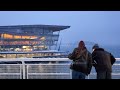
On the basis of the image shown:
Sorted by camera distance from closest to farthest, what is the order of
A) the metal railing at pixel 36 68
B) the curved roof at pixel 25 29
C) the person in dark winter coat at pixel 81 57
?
the person in dark winter coat at pixel 81 57, the curved roof at pixel 25 29, the metal railing at pixel 36 68

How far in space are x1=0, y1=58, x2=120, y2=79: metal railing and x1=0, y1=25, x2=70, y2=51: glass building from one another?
32 centimetres

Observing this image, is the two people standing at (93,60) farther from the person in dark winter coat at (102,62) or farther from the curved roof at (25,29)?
the curved roof at (25,29)

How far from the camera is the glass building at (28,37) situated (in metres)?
5.91

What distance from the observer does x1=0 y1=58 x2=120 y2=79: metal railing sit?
6.38 meters

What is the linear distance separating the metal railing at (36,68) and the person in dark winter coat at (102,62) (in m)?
0.77

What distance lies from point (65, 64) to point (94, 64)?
802 millimetres

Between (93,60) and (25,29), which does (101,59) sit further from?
(25,29)

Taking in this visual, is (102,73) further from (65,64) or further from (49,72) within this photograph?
(49,72)

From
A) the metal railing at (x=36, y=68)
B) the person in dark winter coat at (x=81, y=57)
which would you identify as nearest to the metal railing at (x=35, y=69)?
the metal railing at (x=36, y=68)

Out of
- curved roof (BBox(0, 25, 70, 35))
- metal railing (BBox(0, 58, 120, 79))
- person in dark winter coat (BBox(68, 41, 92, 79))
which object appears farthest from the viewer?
metal railing (BBox(0, 58, 120, 79))

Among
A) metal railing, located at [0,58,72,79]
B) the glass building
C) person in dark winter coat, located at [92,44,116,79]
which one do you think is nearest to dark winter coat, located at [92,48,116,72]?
person in dark winter coat, located at [92,44,116,79]

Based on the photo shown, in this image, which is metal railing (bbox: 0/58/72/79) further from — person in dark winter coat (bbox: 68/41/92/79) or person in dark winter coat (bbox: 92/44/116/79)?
person in dark winter coat (bbox: 92/44/116/79)
